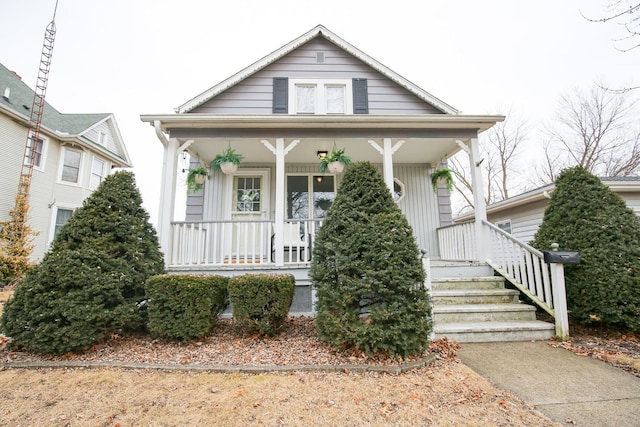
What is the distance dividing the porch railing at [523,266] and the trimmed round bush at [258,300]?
11.5ft

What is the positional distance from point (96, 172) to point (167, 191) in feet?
33.5

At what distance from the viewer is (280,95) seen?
7.39 metres

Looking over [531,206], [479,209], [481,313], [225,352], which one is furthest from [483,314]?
[531,206]

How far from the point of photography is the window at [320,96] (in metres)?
7.45

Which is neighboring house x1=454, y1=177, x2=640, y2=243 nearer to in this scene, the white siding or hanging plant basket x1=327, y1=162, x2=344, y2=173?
the white siding

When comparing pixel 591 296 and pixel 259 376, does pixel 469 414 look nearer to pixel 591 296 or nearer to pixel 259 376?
pixel 259 376

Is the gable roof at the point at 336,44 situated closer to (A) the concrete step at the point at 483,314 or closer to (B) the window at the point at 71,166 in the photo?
(A) the concrete step at the point at 483,314

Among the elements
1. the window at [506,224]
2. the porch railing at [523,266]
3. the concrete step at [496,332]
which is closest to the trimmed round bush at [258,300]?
the concrete step at [496,332]

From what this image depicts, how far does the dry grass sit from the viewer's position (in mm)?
2018

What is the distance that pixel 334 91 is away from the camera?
7.69m

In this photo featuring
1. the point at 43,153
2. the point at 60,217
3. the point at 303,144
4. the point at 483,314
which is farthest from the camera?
A: the point at 60,217

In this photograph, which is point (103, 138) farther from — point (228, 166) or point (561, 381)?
point (561, 381)

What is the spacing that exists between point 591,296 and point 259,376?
4.17 meters

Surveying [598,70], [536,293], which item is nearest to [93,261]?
[536,293]
